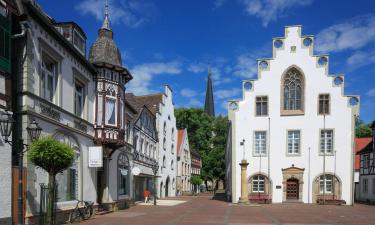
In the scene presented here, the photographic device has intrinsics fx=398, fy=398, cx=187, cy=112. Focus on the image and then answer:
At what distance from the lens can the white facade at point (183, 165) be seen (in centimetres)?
5799

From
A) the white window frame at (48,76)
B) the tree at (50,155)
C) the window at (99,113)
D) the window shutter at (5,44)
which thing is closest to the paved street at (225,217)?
the window at (99,113)

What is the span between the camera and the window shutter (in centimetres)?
1263

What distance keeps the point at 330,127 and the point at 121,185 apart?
2028 centimetres

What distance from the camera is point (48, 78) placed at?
1664 cm

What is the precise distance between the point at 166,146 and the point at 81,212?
101 feet

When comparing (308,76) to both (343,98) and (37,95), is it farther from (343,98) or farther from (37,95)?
(37,95)

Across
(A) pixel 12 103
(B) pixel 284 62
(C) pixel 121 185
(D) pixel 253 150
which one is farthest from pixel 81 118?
(B) pixel 284 62

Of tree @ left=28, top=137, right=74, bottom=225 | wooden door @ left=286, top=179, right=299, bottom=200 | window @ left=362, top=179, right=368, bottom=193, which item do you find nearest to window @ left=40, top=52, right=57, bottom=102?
tree @ left=28, top=137, right=74, bottom=225

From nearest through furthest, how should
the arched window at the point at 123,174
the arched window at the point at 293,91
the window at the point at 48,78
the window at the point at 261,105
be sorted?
the window at the point at 48,78 → the arched window at the point at 123,174 → the arched window at the point at 293,91 → the window at the point at 261,105

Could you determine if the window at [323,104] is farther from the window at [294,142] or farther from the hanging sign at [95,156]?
the hanging sign at [95,156]

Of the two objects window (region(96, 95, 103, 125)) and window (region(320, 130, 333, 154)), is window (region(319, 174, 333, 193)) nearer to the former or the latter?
window (region(320, 130, 333, 154))

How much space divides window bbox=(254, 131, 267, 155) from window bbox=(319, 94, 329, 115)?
5694 millimetres

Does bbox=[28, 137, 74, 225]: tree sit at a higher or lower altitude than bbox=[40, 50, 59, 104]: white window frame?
lower

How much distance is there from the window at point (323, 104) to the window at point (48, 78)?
2701 centimetres
